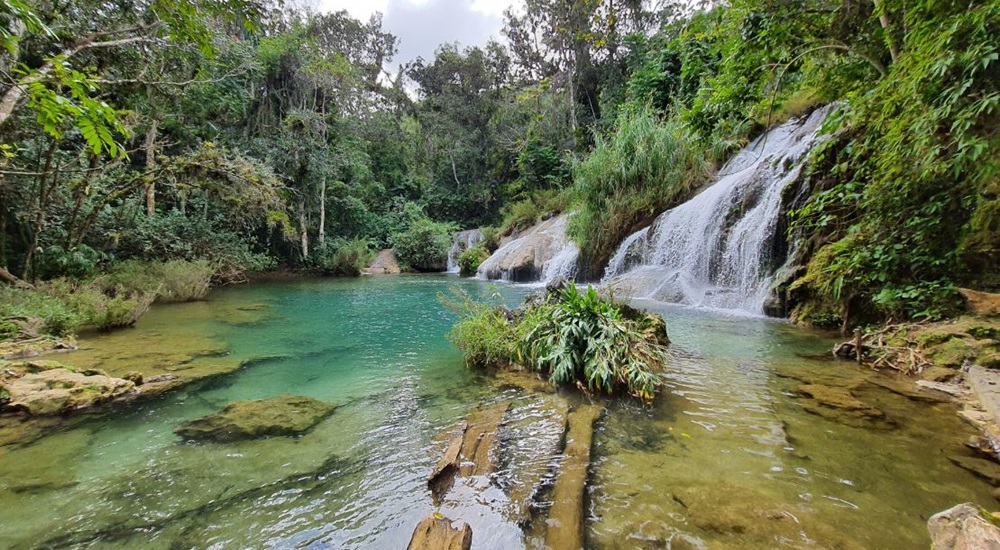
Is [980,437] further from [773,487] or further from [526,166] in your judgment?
[526,166]

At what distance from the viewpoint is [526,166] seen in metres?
21.6

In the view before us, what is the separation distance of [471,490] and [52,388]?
12.8 feet

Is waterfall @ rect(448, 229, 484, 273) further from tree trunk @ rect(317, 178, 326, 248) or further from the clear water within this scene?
the clear water

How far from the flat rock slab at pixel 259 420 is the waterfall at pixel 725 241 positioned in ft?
16.6

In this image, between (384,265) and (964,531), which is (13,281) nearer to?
(964,531)

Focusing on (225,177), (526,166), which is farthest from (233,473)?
(526,166)

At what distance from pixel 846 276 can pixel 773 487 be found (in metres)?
4.55

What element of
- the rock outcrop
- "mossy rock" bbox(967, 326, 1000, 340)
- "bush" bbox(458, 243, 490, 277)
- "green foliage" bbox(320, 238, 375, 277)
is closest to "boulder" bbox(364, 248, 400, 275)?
"green foliage" bbox(320, 238, 375, 277)

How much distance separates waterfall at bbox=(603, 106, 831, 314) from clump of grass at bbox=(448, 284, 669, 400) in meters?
2.69

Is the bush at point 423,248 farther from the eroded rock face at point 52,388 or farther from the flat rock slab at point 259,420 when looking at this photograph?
the flat rock slab at point 259,420

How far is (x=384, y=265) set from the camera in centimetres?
2086

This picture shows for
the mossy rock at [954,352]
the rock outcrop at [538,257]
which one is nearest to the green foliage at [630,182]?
the rock outcrop at [538,257]

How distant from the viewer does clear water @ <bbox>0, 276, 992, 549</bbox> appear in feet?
6.30

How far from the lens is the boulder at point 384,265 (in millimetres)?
20184
